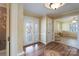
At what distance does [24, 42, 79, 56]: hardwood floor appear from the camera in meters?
1.64

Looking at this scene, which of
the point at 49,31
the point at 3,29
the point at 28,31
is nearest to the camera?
the point at 3,29

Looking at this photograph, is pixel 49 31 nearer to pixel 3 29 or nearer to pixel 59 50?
pixel 59 50

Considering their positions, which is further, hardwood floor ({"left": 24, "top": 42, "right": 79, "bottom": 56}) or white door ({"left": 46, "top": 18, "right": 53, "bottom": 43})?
white door ({"left": 46, "top": 18, "right": 53, "bottom": 43})

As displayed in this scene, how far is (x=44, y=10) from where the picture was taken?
178 cm

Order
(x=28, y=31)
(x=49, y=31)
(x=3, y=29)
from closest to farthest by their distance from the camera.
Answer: (x=3, y=29) → (x=28, y=31) → (x=49, y=31)

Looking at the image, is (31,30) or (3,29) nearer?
(3,29)

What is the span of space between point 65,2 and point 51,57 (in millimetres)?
952

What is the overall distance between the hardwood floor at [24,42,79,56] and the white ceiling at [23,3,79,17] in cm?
60

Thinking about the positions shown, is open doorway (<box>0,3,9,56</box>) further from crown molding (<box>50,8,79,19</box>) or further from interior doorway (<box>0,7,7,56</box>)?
crown molding (<box>50,8,79,19</box>)

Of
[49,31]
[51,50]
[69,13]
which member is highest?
[69,13]

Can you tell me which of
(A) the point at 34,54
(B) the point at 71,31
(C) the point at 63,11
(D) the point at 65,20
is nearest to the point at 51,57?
(A) the point at 34,54

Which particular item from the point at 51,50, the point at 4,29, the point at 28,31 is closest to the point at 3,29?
the point at 4,29

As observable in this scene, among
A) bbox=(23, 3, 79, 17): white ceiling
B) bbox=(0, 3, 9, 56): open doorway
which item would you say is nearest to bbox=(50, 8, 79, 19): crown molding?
bbox=(23, 3, 79, 17): white ceiling

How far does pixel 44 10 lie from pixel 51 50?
31.9 inches
